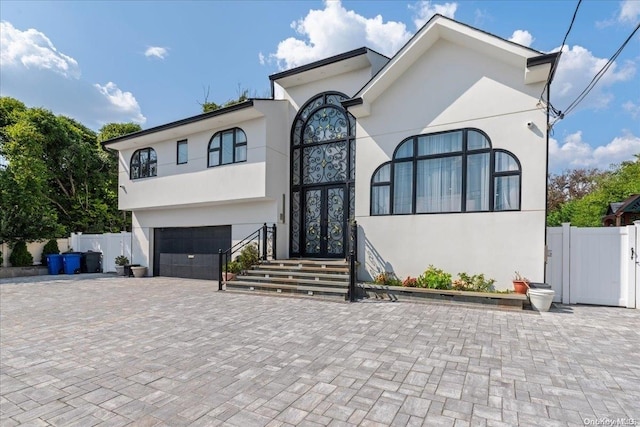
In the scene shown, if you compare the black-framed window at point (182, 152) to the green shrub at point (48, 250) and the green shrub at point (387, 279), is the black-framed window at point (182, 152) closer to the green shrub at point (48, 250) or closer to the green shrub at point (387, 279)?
the green shrub at point (48, 250)

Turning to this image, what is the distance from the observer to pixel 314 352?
4.07 m

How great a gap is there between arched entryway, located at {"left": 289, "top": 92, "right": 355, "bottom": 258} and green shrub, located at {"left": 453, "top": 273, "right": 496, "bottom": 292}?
11.7 feet

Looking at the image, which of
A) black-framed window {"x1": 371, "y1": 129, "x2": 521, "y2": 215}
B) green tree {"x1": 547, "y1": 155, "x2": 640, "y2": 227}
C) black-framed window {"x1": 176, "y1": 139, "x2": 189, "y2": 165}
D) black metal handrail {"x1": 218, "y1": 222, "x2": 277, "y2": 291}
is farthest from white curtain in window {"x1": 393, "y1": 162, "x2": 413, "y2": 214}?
green tree {"x1": 547, "y1": 155, "x2": 640, "y2": 227}

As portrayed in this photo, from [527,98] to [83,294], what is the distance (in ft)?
40.7

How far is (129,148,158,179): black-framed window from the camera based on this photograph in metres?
12.9

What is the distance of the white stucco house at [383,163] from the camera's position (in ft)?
22.9

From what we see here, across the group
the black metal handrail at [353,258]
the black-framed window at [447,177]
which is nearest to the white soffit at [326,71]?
the black-framed window at [447,177]

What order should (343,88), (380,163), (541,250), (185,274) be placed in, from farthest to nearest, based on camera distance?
(185,274) < (343,88) < (380,163) < (541,250)

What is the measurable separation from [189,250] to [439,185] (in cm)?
975

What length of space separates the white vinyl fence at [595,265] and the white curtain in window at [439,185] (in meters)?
2.21

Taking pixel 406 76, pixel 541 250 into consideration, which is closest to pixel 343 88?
pixel 406 76

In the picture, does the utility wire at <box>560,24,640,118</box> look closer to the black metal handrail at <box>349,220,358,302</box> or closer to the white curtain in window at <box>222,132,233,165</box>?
the black metal handrail at <box>349,220,358,302</box>

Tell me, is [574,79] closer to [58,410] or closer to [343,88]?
[343,88]

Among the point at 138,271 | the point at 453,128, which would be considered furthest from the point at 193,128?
the point at 453,128
